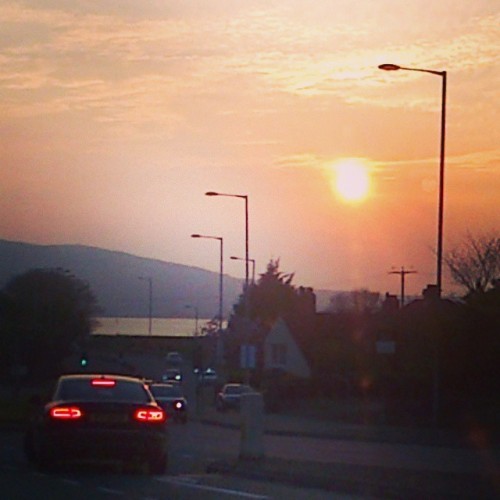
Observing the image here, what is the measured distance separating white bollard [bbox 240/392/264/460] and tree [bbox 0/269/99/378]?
46966 millimetres

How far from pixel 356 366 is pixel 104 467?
44.4 metres

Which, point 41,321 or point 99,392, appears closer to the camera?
point 99,392

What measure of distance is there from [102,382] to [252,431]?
2.93m

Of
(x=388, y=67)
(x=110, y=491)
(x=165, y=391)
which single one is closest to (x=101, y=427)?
(x=110, y=491)

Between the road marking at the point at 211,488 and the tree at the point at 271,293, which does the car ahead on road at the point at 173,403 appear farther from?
the tree at the point at 271,293

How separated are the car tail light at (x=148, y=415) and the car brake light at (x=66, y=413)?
0.91 m

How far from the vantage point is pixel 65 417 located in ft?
63.5

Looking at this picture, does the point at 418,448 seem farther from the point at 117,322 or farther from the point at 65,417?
the point at 117,322

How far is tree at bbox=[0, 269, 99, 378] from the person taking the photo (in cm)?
7312

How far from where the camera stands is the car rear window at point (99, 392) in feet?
64.7

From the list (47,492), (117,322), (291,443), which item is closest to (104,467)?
(47,492)

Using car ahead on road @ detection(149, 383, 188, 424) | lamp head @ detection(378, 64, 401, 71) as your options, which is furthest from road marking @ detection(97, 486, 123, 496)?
car ahead on road @ detection(149, 383, 188, 424)

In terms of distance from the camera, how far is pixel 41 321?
77.6m

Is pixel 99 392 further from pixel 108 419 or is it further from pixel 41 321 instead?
pixel 41 321
